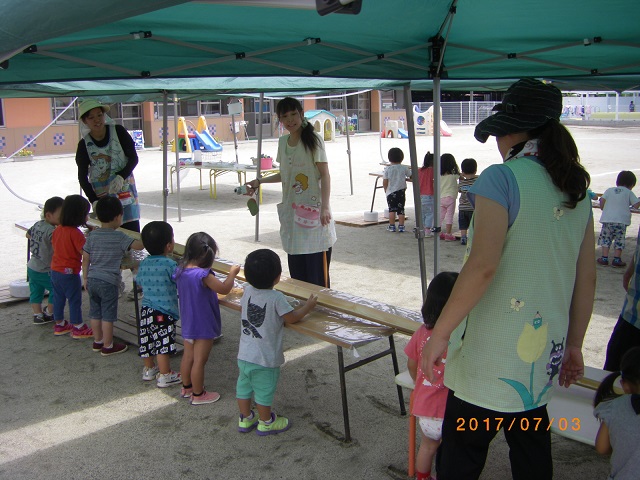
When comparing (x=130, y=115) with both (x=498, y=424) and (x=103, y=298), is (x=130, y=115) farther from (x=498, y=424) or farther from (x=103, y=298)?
(x=498, y=424)

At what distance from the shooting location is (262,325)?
3229mm

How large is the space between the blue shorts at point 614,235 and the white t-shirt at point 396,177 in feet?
9.01

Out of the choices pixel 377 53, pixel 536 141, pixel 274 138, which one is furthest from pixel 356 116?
pixel 536 141

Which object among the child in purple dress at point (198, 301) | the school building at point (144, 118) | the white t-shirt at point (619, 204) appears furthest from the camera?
the school building at point (144, 118)

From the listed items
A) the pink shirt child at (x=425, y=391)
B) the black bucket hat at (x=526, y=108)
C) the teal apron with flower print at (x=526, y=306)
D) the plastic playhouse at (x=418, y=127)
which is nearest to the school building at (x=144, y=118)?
the plastic playhouse at (x=418, y=127)

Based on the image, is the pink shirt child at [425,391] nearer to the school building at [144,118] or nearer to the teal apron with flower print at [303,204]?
the teal apron with flower print at [303,204]

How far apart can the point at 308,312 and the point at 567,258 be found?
173cm

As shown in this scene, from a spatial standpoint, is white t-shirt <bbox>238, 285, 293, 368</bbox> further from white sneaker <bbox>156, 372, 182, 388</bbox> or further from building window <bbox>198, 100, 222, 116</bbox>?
building window <bbox>198, 100, 222, 116</bbox>

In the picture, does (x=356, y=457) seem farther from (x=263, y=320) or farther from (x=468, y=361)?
(x=468, y=361)

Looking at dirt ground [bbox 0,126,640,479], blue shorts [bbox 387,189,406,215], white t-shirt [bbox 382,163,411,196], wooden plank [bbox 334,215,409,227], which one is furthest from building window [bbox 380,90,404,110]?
dirt ground [bbox 0,126,640,479]

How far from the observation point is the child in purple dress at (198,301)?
11.8 feet

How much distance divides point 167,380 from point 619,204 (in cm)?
514

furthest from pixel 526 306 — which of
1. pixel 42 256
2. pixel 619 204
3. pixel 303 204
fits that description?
pixel 619 204

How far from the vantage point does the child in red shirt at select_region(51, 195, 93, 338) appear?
183 inches
